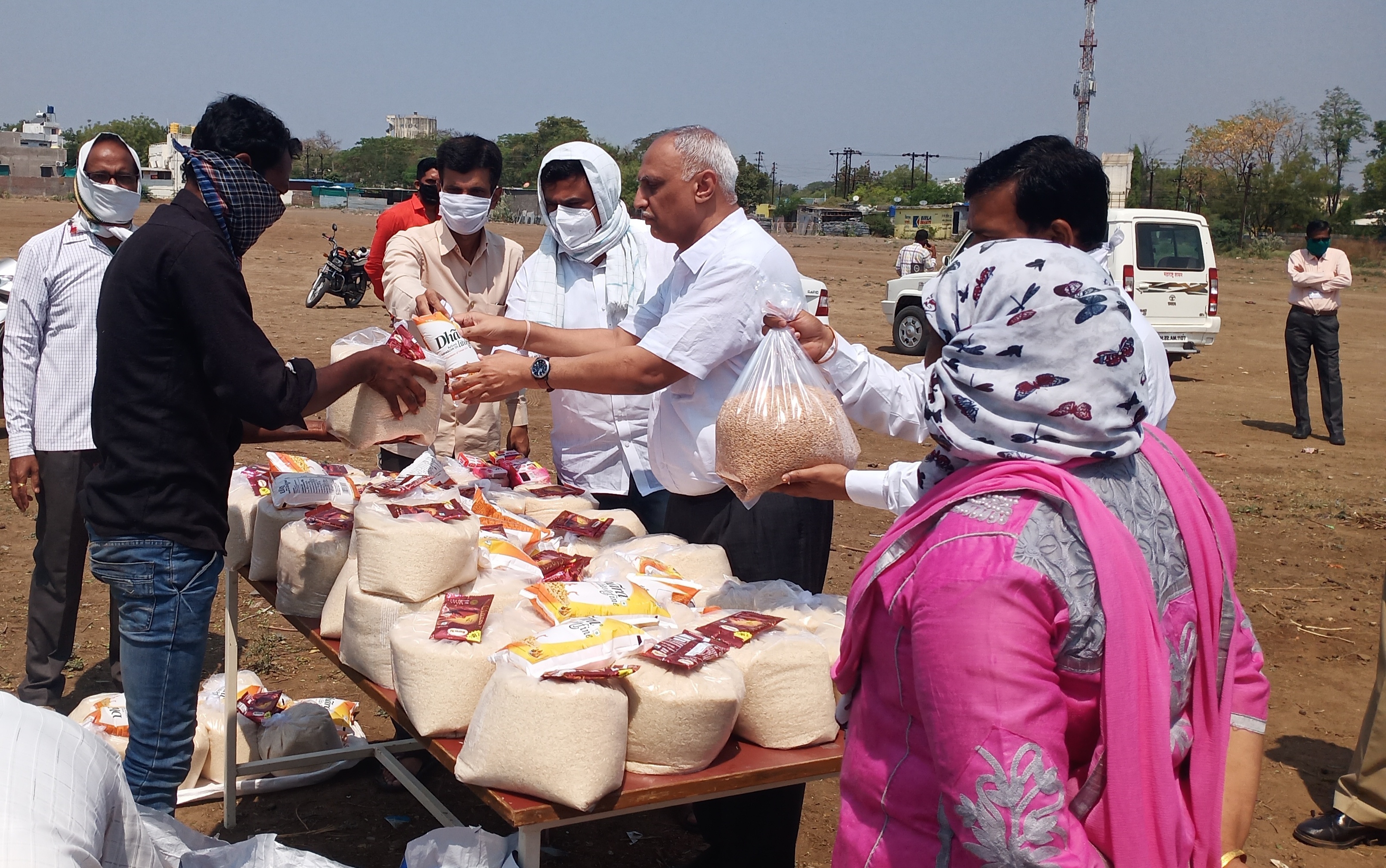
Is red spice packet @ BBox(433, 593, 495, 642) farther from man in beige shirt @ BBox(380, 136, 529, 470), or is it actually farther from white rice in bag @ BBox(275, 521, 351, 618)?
man in beige shirt @ BBox(380, 136, 529, 470)

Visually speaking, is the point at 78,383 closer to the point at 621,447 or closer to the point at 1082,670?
the point at 621,447

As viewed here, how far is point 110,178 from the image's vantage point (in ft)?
13.7

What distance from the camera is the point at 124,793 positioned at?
1.46 meters

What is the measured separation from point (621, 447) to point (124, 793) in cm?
231

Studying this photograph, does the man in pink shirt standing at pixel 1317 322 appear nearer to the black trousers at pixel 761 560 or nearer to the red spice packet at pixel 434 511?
the black trousers at pixel 761 560

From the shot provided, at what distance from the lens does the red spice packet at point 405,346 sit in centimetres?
273

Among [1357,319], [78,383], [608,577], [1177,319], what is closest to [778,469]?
[608,577]

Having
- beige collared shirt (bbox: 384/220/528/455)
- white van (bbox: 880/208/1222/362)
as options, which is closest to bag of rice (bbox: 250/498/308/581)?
beige collared shirt (bbox: 384/220/528/455)

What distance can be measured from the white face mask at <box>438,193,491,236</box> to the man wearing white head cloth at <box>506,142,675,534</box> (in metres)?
0.47

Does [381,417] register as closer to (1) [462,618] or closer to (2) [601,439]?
(1) [462,618]

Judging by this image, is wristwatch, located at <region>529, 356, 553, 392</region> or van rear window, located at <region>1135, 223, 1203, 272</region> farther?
van rear window, located at <region>1135, 223, 1203, 272</region>

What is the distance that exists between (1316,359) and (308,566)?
400 inches

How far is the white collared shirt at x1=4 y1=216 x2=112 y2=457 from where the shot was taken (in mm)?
3955

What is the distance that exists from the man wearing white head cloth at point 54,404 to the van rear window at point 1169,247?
1160 cm
